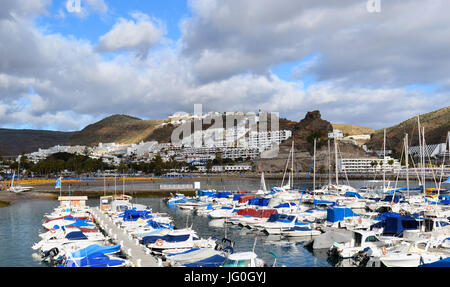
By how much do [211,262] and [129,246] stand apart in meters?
9.06

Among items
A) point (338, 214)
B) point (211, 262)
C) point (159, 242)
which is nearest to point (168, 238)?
point (159, 242)

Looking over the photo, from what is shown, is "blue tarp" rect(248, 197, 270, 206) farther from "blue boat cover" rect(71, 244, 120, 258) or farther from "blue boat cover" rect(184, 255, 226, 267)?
"blue boat cover" rect(184, 255, 226, 267)

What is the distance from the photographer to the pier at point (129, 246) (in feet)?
78.5

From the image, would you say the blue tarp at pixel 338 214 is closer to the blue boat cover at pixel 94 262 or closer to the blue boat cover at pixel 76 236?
the blue boat cover at pixel 94 262

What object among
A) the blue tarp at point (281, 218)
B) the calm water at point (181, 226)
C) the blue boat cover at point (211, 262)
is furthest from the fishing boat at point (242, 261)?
the blue tarp at point (281, 218)

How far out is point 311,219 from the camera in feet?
140

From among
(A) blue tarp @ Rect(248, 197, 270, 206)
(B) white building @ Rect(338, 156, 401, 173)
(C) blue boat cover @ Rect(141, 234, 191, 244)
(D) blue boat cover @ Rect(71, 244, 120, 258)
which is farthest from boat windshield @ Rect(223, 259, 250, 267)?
(B) white building @ Rect(338, 156, 401, 173)

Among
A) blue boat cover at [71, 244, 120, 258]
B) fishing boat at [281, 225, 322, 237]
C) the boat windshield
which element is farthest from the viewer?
fishing boat at [281, 225, 322, 237]

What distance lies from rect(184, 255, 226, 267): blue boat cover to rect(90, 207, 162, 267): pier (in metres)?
2.36

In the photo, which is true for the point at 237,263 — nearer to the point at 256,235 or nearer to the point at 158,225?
the point at 256,235

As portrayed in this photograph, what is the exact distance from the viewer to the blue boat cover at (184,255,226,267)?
72.1 ft
